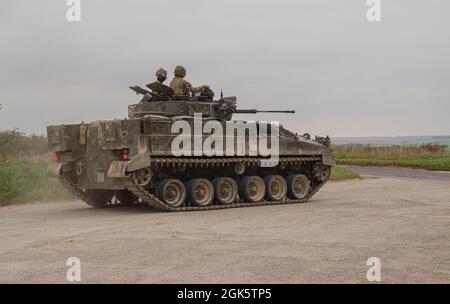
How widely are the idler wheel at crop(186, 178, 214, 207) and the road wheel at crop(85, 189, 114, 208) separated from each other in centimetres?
277

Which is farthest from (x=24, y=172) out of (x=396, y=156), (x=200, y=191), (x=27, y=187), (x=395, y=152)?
(x=395, y=152)

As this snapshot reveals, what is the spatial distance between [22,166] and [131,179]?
10.7 meters

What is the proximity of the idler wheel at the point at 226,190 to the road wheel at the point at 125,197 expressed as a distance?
2.56 meters

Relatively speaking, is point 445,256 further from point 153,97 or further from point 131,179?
point 153,97

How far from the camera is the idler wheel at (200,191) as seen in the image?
1664 centimetres

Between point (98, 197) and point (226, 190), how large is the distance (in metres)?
3.24

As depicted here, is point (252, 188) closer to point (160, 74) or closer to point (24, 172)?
point (160, 74)

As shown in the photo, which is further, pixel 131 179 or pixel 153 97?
pixel 153 97

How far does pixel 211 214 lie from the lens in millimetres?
15734

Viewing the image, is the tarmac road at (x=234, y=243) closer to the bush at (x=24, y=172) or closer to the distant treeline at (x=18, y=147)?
the bush at (x=24, y=172)

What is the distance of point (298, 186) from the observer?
1936 cm

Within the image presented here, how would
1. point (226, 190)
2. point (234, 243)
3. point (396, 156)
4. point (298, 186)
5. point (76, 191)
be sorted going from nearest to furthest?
point (234, 243), point (226, 190), point (76, 191), point (298, 186), point (396, 156)

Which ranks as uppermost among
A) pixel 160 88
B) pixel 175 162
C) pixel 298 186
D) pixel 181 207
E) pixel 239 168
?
pixel 160 88
